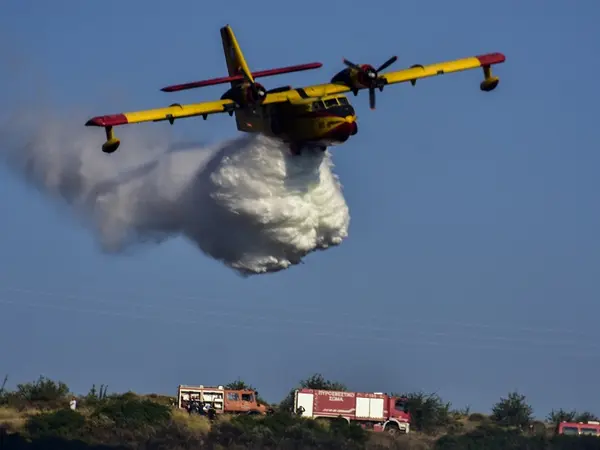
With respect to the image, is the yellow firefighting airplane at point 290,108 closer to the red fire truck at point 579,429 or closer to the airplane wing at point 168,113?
the airplane wing at point 168,113

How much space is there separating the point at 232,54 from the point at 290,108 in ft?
20.1

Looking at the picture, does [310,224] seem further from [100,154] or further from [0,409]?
[0,409]

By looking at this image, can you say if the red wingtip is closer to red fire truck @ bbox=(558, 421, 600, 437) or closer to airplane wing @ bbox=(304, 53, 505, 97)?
airplane wing @ bbox=(304, 53, 505, 97)

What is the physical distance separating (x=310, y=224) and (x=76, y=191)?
8.84 meters

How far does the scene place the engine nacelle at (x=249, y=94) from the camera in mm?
43750

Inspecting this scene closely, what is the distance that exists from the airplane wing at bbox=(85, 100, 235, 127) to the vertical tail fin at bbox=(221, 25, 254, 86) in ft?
11.5

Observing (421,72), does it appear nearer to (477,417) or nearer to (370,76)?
(370,76)

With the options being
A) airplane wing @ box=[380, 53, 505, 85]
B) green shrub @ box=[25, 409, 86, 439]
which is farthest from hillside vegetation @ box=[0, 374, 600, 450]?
airplane wing @ box=[380, 53, 505, 85]

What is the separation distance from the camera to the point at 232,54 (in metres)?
49.3

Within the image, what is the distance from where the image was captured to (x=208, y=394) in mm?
50375

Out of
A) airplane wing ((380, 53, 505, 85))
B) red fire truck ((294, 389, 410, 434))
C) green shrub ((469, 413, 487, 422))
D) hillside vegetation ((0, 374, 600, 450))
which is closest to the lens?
hillside vegetation ((0, 374, 600, 450))

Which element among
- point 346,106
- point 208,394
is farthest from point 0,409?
point 346,106

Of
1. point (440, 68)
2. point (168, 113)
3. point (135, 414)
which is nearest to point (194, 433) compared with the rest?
point (135, 414)

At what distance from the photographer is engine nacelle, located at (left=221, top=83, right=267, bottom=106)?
4375cm
